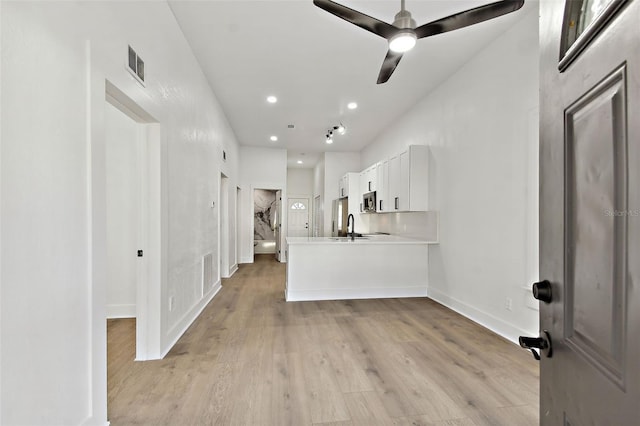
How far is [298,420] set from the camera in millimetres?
1753

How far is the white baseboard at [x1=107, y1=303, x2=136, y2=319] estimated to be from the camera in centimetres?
350

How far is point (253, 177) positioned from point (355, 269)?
4.26 metres

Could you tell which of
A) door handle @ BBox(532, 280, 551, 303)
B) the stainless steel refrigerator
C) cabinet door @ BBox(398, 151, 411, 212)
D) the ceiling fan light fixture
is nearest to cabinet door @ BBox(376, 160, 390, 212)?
cabinet door @ BBox(398, 151, 411, 212)

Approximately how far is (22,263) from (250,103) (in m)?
4.13

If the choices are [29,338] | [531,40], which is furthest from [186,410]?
[531,40]

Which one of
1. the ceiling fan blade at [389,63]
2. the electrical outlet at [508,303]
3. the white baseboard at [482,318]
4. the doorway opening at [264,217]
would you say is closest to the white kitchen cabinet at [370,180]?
the white baseboard at [482,318]

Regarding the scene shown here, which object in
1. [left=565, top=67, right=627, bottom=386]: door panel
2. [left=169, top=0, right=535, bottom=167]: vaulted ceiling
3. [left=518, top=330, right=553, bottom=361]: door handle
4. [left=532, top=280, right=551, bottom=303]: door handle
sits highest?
[left=169, top=0, right=535, bottom=167]: vaulted ceiling

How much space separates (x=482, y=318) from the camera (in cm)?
329

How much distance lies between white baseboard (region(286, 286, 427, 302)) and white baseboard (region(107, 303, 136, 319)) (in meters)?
1.95

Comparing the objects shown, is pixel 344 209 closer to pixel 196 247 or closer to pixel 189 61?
pixel 196 247

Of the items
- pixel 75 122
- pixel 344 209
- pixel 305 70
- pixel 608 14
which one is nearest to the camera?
pixel 608 14

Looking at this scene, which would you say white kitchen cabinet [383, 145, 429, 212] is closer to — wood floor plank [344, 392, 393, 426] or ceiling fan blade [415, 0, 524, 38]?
A: ceiling fan blade [415, 0, 524, 38]

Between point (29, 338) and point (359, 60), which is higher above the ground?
point (359, 60)

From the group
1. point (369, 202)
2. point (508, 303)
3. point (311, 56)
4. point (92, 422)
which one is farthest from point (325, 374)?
point (369, 202)
